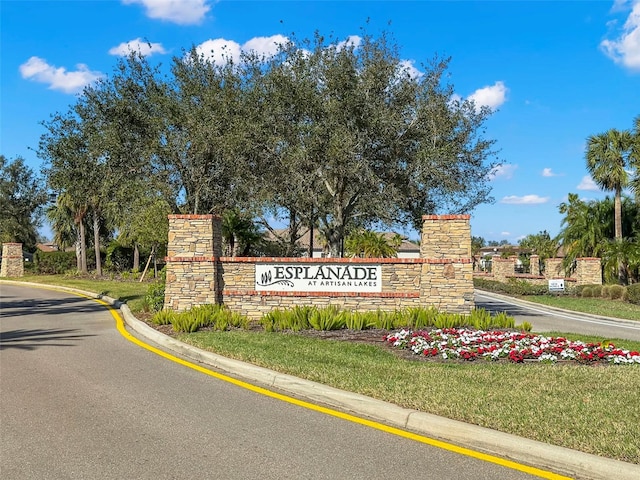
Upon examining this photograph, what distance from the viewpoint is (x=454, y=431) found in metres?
5.29

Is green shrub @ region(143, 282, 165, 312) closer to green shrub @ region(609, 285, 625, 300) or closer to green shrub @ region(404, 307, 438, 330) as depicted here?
green shrub @ region(404, 307, 438, 330)

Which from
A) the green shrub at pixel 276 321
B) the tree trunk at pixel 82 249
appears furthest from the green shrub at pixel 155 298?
the tree trunk at pixel 82 249

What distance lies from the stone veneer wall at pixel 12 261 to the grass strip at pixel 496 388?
35.9m

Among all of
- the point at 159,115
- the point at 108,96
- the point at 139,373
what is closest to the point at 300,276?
the point at 139,373

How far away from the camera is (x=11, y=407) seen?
21.3ft

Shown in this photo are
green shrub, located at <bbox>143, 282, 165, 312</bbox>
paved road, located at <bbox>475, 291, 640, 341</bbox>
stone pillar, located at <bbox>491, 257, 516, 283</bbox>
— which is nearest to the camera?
green shrub, located at <bbox>143, 282, 165, 312</bbox>

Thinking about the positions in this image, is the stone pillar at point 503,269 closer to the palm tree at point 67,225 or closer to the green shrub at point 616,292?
the green shrub at point 616,292

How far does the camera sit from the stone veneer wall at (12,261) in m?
40.2

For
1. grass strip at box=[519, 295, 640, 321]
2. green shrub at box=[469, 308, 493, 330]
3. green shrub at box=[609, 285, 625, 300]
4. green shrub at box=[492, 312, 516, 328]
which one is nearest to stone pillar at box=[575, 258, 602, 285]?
green shrub at box=[609, 285, 625, 300]

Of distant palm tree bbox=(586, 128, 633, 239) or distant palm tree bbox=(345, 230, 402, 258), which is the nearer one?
distant palm tree bbox=(586, 128, 633, 239)

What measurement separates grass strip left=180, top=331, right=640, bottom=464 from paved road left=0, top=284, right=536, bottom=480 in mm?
708

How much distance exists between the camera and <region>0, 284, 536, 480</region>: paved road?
4.59 metres

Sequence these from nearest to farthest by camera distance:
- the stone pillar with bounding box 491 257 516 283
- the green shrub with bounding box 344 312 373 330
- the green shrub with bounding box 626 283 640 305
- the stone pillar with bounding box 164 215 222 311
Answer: the green shrub with bounding box 344 312 373 330
the stone pillar with bounding box 164 215 222 311
the green shrub with bounding box 626 283 640 305
the stone pillar with bounding box 491 257 516 283

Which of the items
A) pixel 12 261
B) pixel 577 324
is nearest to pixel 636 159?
pixel 577 324
